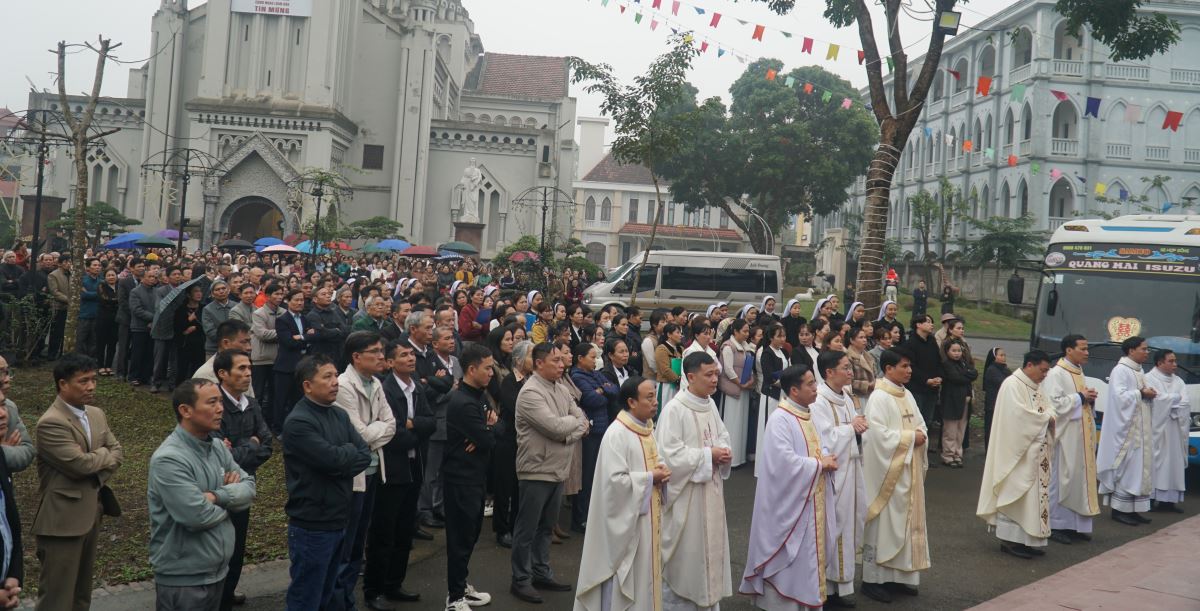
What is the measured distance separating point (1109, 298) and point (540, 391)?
8085mm

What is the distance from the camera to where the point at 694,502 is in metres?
5.95

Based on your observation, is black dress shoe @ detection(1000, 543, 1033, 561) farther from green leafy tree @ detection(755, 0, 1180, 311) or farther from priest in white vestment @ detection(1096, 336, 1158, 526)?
green leafy tree @ detection(755, 0, 1180, 311)

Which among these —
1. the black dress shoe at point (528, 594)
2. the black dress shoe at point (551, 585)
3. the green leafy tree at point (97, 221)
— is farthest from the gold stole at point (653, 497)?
the green leafy tree at point (97, 221)

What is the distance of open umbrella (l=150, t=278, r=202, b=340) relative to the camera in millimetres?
11273

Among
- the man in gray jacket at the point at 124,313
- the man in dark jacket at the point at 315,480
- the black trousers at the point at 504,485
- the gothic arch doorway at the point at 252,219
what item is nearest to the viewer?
the man in dark jacket at the point at 315,480

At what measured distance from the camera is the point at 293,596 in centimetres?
502

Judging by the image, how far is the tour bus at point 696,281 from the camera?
26.0 m

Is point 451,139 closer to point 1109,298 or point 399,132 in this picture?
point 399,132

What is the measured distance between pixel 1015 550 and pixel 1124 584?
1062 mm

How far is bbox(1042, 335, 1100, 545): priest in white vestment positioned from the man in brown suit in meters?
7.77

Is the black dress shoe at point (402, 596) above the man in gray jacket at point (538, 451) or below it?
below

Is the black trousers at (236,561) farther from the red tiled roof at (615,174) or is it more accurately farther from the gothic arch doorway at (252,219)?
the red tiled roof at (615,174)

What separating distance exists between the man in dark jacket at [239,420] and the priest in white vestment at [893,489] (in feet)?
14.4

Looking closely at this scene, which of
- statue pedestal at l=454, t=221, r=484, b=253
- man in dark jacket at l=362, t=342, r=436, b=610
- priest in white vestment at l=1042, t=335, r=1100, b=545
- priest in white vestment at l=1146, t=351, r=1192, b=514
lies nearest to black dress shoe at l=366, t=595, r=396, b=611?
man in dark jacket at l=362, t=342, r=436, b=610
